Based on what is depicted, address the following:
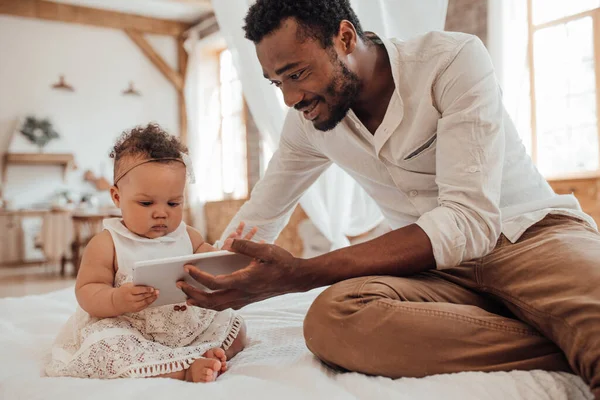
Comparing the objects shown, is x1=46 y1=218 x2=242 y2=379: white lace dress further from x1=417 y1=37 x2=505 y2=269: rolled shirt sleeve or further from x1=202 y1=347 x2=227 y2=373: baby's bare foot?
x1=417 y1=37 x2=505 y2=269: rolled shirt sleeve

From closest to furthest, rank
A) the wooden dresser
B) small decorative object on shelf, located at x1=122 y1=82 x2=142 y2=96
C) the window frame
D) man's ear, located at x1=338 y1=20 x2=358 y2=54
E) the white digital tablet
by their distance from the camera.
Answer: the white digital tablet
man's ear, located at x1=338 y1=20 x2=358 y2=54
the wooden dresser
the window frame
small decorative object on shelf, located at x1=122 y1=82 x2=142 y2=96

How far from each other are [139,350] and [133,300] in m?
0.12

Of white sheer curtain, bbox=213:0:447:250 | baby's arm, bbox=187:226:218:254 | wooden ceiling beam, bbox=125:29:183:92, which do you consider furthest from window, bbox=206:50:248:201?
baby's arm, bbox=187:226:218:254

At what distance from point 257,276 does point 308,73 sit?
55 cm

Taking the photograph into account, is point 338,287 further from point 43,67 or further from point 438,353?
point 43,67

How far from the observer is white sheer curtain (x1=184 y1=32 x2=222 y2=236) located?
6.71 m

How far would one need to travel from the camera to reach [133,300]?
3.42ft

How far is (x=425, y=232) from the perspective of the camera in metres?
1.07

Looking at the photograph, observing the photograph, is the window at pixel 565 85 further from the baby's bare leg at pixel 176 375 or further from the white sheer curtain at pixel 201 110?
the white sheer curtain at pixel 201 110

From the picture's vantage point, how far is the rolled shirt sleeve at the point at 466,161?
107 cm

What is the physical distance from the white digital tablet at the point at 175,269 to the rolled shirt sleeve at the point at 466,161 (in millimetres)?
393

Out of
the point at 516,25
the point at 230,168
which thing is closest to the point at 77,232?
the point at 230,168

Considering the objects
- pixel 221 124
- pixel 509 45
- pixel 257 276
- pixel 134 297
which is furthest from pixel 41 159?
pixel 257 276

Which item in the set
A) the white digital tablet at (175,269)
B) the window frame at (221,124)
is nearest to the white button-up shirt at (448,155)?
the white digital tablet at (175,269)
